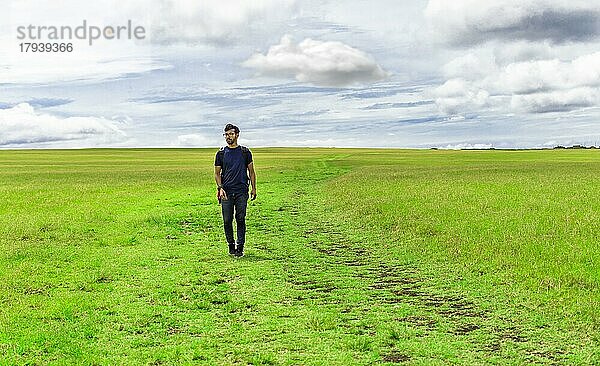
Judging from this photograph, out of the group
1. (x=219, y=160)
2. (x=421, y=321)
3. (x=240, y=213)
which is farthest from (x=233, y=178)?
(x=421, y=321)

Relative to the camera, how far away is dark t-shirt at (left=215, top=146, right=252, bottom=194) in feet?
51.2

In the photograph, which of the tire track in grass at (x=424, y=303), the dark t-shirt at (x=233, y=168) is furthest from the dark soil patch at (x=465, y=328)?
the dark t-shirt at (x=233, y=168)

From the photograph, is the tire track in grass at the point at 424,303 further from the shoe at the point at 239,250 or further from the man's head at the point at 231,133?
the man's head at the point at 231,133

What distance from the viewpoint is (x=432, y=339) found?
9039 millimetres

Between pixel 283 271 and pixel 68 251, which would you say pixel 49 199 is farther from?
pixel 283 271

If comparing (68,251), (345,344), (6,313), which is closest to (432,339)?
(345,344)

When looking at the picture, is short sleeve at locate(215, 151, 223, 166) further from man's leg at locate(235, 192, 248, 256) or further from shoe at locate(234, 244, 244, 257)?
shoe at locate(234, 244, 244, 257)

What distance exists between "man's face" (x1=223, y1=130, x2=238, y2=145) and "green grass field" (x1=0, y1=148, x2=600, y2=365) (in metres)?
2.73

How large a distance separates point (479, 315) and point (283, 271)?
4.88 metres

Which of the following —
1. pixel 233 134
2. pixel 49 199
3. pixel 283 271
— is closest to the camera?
pixel 283 271

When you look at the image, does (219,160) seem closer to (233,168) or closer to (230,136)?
(233,168)

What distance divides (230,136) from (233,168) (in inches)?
33.0

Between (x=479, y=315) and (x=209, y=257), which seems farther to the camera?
(x=209, y=257)

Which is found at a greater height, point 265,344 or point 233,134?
point 233,134
